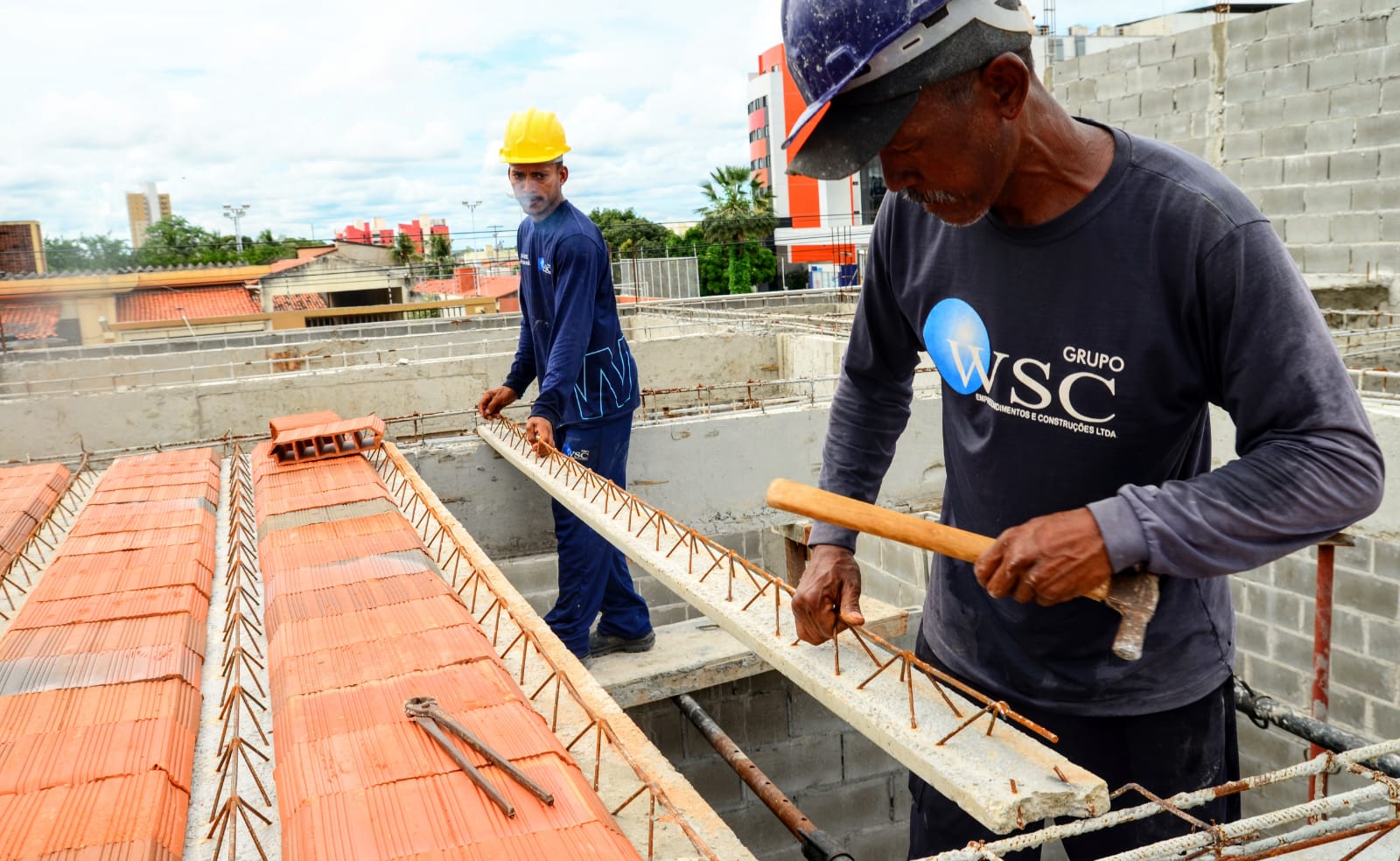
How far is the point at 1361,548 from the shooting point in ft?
19.3

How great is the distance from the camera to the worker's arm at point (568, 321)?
4.56 m

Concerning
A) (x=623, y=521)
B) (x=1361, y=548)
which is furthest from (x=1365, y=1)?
(x=623, y=521)

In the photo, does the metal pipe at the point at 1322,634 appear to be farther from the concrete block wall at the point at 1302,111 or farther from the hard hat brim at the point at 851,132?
the concrete block wall at the point at 1302,111

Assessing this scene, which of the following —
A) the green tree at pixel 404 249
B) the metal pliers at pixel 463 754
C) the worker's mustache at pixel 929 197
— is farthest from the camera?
the green tree at pixel 404 249

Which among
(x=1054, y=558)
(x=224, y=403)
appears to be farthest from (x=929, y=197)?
(x=224, y=403)

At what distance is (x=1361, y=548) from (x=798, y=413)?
329 centimetres

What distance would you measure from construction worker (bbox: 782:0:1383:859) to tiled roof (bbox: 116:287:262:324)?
36.0 meters

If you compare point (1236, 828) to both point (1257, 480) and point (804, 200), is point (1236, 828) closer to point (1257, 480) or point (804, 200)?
point (1257, 480)

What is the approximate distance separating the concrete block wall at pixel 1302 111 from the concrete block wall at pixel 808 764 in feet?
27.9

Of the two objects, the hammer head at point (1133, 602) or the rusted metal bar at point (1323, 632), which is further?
the rusted metal bar at point (1323, 632)

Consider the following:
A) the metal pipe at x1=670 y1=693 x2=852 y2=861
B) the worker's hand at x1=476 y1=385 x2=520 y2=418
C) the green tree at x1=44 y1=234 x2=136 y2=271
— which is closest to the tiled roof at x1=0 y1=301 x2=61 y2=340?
the green tree at x1=44 y1=234 x2=136 y2=271

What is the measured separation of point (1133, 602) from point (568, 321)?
334 cm

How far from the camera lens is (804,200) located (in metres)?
51.8

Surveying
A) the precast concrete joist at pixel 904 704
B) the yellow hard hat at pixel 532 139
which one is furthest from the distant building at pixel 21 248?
the precast concrete joist at pixel 904 704
